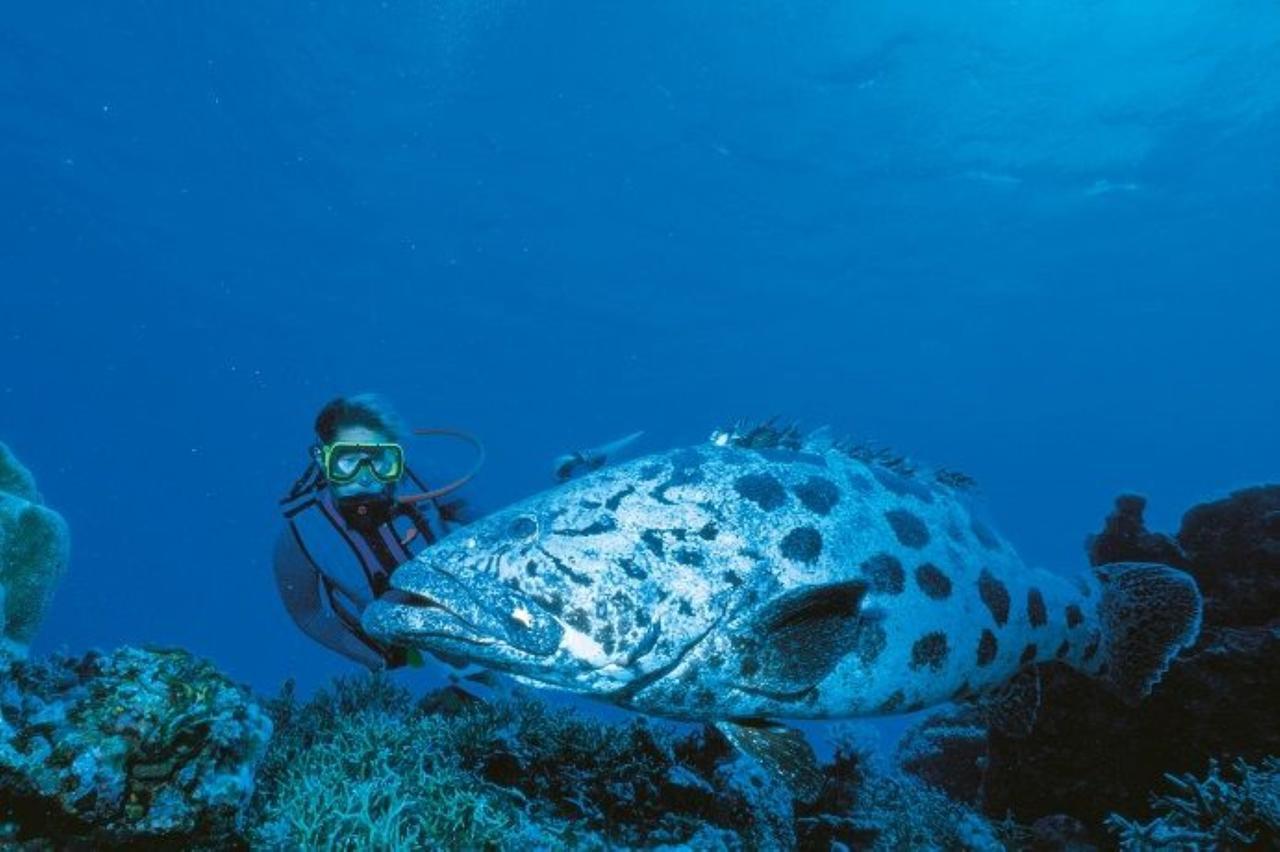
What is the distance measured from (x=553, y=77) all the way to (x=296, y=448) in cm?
8935

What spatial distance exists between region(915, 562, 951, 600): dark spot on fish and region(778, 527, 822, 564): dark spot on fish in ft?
2.12

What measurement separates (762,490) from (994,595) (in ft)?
5.22

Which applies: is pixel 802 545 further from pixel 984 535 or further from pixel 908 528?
pixel 984 535

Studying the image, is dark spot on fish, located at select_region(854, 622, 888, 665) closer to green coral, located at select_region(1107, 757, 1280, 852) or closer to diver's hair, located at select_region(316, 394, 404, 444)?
green coral, located at select_region(1107, 757, 1280, 852)

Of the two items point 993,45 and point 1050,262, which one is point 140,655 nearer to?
point 993,45

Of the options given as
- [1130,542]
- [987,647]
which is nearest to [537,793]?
[987,647]

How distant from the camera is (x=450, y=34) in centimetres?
3158

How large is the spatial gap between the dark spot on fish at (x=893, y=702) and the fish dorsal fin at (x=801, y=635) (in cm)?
49

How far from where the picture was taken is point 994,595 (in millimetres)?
4387

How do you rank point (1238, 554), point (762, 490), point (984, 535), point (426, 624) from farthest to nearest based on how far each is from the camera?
point (1238, 554) < point (984, 535) < point (762, 490) < point (426, 624)

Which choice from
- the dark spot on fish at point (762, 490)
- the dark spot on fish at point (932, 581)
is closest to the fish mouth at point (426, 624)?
the dark spot on fish at point (762, 490)

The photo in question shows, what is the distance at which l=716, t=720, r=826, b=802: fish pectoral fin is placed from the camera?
3611 mm

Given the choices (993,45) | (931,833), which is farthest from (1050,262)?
(931,833)

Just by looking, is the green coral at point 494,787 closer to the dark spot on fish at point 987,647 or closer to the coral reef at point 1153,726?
the dark spot on fish at point 987,647
